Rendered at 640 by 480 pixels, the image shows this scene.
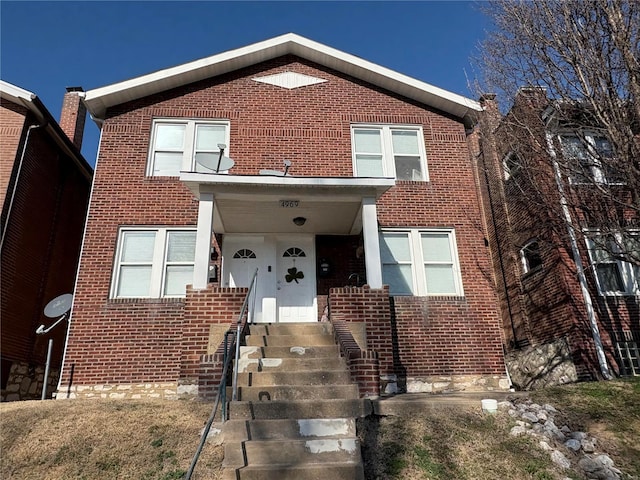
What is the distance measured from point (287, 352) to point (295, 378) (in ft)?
2.45

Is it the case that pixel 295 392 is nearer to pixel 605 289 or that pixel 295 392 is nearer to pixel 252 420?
pixel 252 420

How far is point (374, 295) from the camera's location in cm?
808

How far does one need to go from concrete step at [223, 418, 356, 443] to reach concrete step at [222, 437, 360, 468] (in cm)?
16

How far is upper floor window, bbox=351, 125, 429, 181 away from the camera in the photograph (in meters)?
10.5

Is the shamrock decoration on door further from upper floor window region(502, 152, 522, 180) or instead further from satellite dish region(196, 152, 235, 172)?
upper floor window region(502, 152, 522, 180)

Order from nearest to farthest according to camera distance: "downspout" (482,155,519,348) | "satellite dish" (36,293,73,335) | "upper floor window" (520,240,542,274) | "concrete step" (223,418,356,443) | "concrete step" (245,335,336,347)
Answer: "concrete step" (223,418,356,443) < "concrete step" (245,335,336,347) < "satellite dish" (36,293,73,335) < "upper floor window" (520,240,542,274) < "downspout" (482,155,519,348)

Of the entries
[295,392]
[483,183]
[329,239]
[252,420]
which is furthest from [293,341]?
[483,183]

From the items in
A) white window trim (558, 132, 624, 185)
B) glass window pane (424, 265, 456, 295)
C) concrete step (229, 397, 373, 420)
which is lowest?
concrete step (229, 397, 373, 420)

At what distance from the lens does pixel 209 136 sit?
10.4 meters

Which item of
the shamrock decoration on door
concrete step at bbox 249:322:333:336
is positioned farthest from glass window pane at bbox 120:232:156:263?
concrete step at bbox 249:322:333:336

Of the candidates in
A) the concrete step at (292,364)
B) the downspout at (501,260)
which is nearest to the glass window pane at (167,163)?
the concrete step at (292,364)

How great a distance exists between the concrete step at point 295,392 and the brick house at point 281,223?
5.66 feet

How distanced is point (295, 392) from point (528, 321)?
27.0ft

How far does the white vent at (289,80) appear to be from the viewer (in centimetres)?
1102
